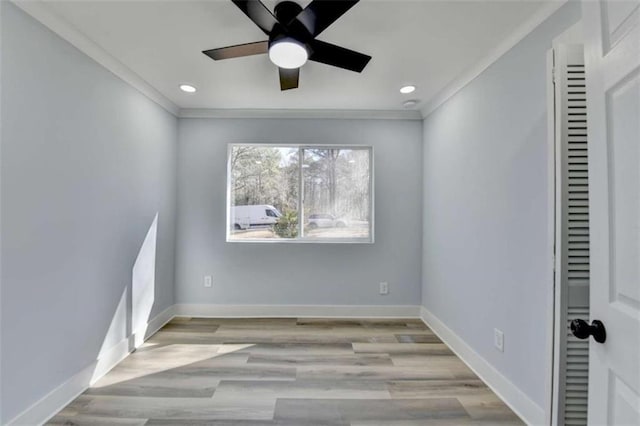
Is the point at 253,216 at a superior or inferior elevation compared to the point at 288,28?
inferior

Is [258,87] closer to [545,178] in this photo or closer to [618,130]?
[545,178]

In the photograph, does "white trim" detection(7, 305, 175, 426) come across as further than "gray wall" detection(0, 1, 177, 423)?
Yes

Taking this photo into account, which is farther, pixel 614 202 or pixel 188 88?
pixel 188 88

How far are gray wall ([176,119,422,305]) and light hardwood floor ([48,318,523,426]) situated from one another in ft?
1.63

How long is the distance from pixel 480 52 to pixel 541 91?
2.15 ft

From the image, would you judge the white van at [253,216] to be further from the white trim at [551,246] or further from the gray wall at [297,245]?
the white trim at [551,246]

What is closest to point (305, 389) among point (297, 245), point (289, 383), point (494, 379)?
point (289, 383)

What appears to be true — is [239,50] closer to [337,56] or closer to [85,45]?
[337,56]

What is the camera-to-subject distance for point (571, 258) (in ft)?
4.57

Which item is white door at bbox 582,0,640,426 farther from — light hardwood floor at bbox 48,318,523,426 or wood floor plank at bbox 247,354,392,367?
wood floor plank at bbox 247,354,392,367

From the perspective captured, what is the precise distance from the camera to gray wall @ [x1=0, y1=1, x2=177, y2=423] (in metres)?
Answer: 1.59

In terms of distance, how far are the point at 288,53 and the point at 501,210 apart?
173 centimetres

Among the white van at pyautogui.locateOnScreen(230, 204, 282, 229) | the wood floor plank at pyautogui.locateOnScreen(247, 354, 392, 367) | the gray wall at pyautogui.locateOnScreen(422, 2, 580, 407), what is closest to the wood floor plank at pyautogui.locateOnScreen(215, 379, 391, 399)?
the wood floor plank at pyautogui.locateOnScreen(247, 354, 392, 367)

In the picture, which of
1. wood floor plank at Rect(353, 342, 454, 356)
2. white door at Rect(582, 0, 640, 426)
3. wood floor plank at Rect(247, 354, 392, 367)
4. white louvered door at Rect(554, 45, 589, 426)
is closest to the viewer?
white door at Rect(582, 0, 640, 426)
